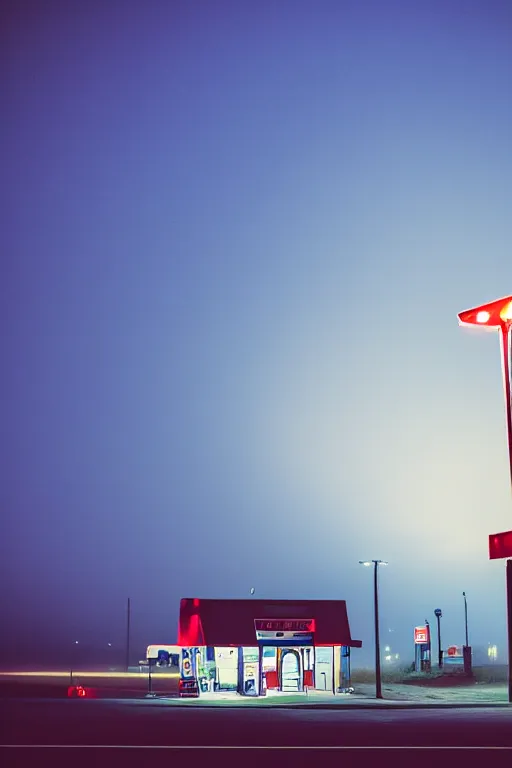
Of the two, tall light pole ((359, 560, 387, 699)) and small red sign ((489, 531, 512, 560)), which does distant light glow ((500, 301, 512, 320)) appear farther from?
tall light pole ((359, 560, 387, 699))

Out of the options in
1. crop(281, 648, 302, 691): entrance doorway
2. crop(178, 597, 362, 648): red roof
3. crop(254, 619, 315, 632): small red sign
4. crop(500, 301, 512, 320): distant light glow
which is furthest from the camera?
crop(281, 648, 302, 691): entrance doorway

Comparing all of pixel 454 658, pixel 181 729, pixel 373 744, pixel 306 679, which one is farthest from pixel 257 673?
pixel 454 658

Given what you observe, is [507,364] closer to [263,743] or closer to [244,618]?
[263,743]

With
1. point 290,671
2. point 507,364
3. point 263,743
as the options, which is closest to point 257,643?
point 290,671

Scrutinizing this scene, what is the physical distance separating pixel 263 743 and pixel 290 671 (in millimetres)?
34723

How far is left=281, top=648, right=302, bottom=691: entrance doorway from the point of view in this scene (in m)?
48.8

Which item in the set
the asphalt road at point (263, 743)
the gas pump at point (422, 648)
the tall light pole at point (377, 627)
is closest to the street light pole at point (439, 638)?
the gas pump at point (422, 648)

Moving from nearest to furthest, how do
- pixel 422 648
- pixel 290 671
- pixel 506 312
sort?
pixel 506 312
pixel 290 671
pixel 422 648

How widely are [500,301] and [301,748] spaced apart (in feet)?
24.5

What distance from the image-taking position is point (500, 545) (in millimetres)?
14109

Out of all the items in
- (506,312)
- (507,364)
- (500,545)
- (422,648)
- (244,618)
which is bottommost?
(422,648)

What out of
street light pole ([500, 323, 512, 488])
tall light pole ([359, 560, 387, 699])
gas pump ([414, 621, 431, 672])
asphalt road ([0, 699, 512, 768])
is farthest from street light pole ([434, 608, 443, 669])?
street light pole ([500, 323, 512, 488])

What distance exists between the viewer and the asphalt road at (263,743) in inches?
506

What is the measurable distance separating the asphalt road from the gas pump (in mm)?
58752
